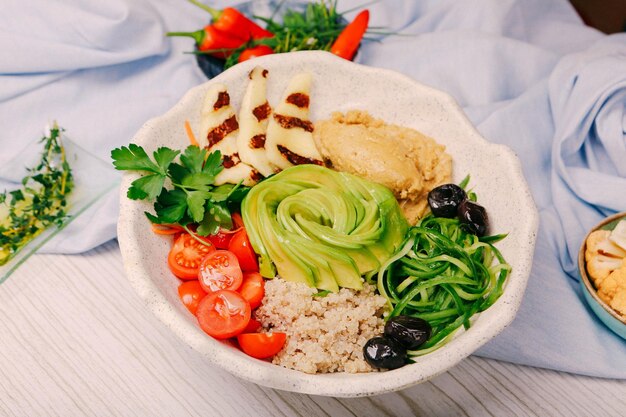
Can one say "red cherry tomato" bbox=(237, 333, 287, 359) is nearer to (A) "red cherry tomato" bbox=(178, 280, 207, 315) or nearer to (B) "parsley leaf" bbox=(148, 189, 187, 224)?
(A) "red cherry tomato" bbox=(178, 280, 207, 315)

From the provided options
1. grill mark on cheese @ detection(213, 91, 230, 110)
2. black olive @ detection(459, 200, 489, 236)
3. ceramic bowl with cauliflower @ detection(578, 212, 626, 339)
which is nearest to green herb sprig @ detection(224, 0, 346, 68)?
grill mark on cheese @ detection(213, 91, 230, 110)

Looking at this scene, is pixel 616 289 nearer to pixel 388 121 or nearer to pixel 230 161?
pixel 388 121

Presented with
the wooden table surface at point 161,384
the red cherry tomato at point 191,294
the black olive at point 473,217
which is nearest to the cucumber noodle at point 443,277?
the black olive at point 473,217

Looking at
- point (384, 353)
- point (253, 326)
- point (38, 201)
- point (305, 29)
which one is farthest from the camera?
point (305, 29)

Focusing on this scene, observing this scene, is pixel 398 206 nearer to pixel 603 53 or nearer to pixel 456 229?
pixel 456 229

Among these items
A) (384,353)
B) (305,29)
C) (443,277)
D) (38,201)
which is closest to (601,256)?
(443,277)

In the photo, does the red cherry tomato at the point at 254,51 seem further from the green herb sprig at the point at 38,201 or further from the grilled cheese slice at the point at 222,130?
the green herb sprig at the point at 38,201
